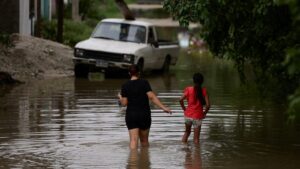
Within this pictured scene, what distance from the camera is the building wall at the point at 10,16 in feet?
111

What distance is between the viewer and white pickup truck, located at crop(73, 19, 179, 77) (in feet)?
91.7

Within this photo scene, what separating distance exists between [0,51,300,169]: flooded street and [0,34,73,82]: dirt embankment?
10.1ft

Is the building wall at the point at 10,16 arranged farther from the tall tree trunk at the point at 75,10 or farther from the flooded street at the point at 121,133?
the tall tree trunk at the point at 75,10

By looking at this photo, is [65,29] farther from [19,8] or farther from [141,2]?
[141,2]

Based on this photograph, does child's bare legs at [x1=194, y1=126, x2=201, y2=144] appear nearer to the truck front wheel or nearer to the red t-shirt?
the red t-shirt

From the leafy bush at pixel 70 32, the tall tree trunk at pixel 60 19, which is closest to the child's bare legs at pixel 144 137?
the tall tree trunk at pixel 60 19

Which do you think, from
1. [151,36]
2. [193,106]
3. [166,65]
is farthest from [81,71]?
[193,106]

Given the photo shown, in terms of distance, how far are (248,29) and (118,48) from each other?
14599 mm

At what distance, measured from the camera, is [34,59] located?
1141 inches

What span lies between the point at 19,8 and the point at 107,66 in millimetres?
7457

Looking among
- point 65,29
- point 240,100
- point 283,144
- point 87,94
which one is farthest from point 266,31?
point 65,29

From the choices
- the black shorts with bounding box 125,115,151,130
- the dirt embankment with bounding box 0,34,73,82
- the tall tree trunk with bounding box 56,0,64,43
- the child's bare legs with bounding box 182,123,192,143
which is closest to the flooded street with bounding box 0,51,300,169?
the child's bare legs with bounding box 182,123,192,143

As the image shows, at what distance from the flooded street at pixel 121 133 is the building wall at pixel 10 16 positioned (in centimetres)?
958

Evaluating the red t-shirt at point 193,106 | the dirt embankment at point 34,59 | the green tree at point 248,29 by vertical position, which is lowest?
the dirt embankment at point 34,59
